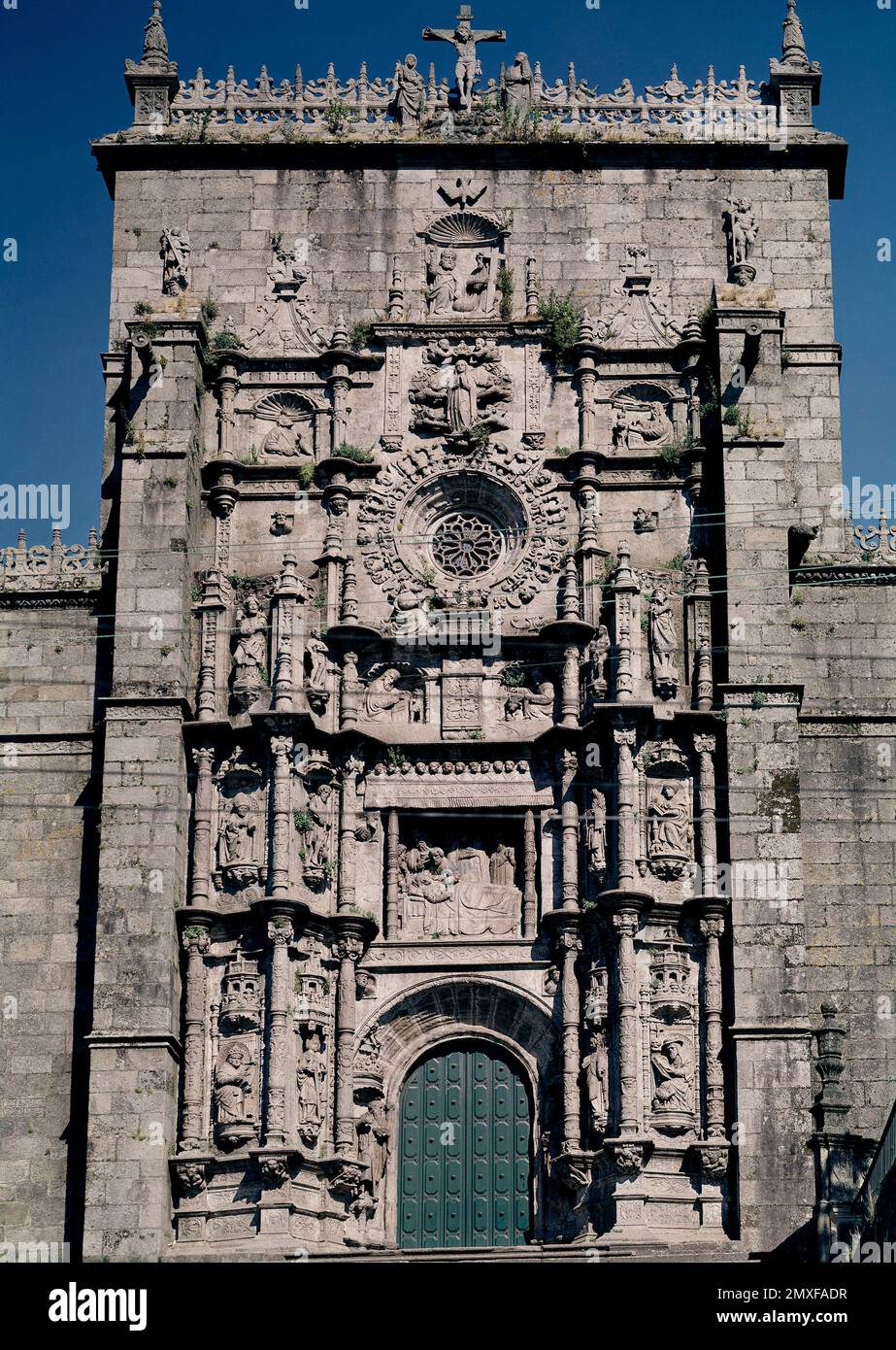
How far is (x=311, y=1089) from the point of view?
3434cm

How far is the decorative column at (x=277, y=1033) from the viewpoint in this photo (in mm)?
33750

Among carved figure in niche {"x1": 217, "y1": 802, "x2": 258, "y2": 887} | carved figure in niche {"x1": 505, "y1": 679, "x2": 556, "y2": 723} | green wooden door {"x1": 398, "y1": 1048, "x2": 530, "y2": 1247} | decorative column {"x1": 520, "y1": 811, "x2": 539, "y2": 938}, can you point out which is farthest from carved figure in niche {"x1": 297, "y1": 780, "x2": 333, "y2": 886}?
green wooden door {"x1": 398, "y1": 1048, "x2": 530, "y2": 1247}

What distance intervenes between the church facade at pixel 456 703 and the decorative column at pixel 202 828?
0.15ft

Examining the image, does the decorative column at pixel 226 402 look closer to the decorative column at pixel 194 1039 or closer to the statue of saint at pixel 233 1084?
the decorative column at pixel 194 1039

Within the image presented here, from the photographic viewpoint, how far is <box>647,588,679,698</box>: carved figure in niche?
35719 millimetres

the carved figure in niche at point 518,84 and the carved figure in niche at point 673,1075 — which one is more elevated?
the carved figure in niche at point 518,84

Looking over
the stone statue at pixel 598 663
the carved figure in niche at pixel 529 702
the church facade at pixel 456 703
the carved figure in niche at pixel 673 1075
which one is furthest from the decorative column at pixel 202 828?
the carved figure in niche at pixel 673 1075

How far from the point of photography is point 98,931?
34.3 metres

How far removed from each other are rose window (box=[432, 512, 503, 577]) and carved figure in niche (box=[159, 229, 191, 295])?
15.2 feet

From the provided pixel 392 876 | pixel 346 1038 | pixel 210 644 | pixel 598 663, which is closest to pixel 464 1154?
pixel 346 1038

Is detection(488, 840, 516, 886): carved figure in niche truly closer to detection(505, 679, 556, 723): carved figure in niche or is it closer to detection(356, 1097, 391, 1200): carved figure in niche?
detection(505, 679, 556, 723): carved figure in niche

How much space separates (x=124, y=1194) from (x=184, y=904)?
3.67 meters
